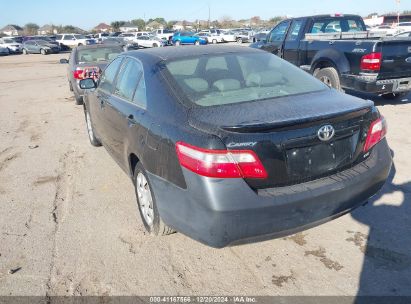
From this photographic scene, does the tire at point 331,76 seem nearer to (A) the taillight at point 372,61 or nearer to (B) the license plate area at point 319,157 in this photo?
(A) the taillight at point 372,61

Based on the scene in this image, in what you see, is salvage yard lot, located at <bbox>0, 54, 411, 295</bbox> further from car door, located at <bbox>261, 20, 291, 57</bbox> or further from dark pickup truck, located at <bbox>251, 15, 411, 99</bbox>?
car door, located at <bbox>261, 20, 291, 57</bbox>

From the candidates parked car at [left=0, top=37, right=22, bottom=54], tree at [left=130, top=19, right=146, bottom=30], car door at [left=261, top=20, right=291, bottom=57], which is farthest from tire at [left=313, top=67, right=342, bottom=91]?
tree at [left=130, top=19, right=146, bottom=30]

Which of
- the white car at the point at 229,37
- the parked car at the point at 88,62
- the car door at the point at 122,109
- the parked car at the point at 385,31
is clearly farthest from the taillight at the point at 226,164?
the white car at the point at 229,37

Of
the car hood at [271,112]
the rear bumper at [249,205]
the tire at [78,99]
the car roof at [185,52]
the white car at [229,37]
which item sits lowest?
the tire at [78,99]

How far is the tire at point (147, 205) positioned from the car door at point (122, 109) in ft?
1.23

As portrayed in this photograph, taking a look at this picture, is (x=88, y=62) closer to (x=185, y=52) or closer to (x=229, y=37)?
(x=185, y=52)

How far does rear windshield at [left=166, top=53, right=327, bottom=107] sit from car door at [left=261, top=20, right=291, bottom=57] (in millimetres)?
6372

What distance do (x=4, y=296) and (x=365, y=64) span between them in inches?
264

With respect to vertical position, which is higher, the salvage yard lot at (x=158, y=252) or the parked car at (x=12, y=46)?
the parked car at (x=12, y=46)

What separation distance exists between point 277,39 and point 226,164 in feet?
28.0

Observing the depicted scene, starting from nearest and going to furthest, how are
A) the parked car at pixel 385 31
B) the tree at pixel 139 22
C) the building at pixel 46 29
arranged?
the parked car at pixel 385 31
the building at pixel 46 29
the tree at pixel 139 22

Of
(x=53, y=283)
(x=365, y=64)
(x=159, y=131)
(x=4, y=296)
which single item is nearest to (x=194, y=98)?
(x=159, y=131)

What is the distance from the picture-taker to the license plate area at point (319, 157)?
8.61 feet

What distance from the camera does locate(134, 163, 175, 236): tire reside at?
127 inches
